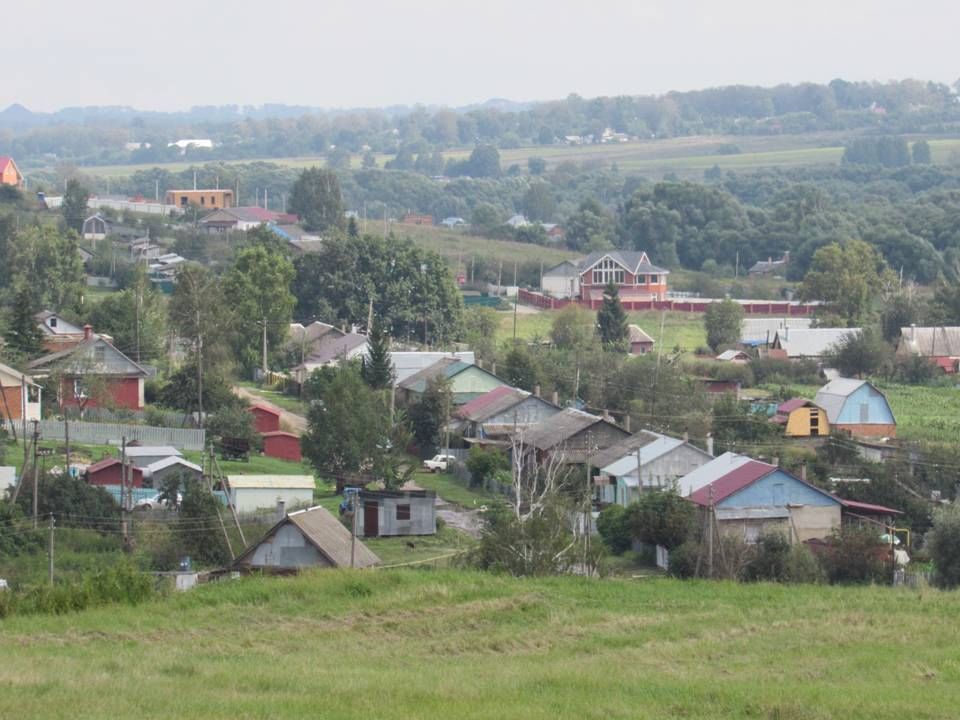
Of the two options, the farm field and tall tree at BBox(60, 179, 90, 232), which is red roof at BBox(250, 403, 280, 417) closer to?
tall tree at BBox(60, 179, 90, 232)

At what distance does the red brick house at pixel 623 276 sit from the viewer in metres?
71.4

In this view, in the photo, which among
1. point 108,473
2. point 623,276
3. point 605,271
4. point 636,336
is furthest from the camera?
point 605,271

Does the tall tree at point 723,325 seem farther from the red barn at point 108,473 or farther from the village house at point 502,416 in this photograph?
the red barn at point 108,473

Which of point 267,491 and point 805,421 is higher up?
point 267,491

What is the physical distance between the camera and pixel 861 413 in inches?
1564

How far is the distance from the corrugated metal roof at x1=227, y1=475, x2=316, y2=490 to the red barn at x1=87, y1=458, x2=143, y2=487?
163cm

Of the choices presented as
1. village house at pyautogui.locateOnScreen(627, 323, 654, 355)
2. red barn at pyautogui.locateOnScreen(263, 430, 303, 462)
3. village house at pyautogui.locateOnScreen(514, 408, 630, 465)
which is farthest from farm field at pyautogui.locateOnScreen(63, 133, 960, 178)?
red barn at pyautogui.locateOnScreen(263, 430, 303, 462)

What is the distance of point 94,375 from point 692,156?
14865 centimetres

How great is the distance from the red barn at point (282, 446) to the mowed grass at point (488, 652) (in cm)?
1534

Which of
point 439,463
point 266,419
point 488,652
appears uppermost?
point 488,652

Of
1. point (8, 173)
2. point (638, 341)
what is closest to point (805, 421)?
point (638, 341)

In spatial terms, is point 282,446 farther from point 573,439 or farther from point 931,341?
point 931,341

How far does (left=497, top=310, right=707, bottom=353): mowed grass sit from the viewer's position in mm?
59188

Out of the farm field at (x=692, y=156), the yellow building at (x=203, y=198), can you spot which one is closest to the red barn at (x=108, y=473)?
the yellow building at (x=203, y=198)
